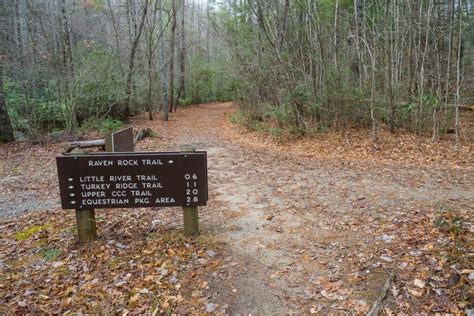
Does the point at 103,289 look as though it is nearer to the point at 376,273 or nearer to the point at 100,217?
the point at 100,217

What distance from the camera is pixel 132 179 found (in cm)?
432

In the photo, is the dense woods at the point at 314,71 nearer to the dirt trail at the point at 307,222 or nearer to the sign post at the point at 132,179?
the dirt trail at the point at 307,222

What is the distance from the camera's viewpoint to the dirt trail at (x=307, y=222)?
346 centimetres

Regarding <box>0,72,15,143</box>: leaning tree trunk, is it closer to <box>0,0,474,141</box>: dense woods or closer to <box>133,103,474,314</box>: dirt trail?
<box>0,0,474,141</box>: dense woods

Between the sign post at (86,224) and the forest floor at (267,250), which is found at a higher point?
the sign post at (86,224)

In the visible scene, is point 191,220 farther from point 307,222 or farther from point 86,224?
point 307,222

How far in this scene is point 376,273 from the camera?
140 inches

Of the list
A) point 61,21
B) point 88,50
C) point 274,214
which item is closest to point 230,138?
point 88,50

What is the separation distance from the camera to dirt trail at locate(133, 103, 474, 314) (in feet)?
11.3

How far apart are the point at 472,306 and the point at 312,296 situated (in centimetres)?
132

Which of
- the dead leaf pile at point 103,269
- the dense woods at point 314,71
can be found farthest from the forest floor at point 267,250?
the dense woods at point 314,71

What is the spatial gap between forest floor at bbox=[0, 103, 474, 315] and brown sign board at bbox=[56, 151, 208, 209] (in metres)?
0.62

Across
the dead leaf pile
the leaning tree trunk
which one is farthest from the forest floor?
the leaning tree trunk

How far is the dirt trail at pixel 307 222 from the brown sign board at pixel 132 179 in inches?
34.7
